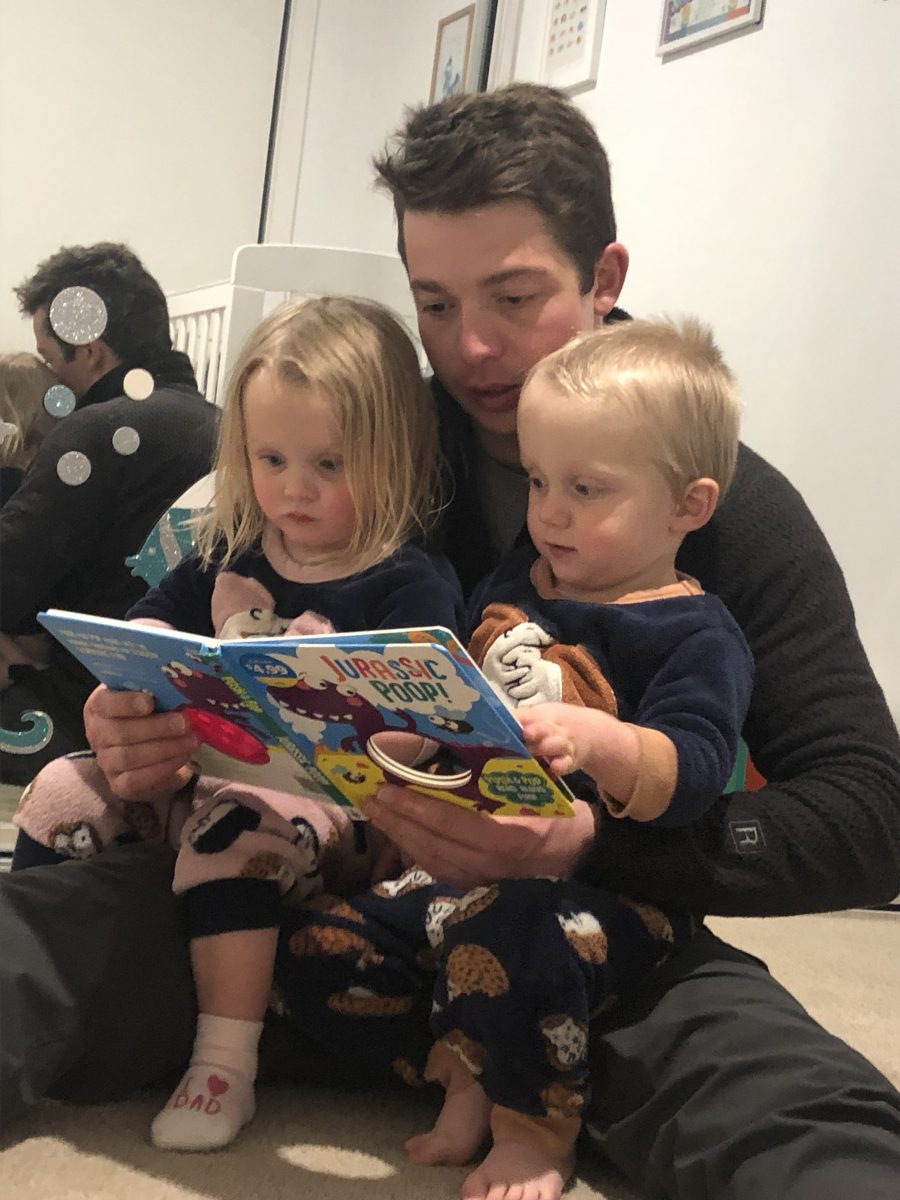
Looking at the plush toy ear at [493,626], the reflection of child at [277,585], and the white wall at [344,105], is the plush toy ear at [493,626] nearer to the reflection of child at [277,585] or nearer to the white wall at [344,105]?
the reflection of child at [277,585]

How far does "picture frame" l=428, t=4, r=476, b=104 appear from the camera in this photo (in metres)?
2.09

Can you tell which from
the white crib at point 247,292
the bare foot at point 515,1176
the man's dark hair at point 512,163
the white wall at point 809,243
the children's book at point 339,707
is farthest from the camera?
the white wall at point 809,243

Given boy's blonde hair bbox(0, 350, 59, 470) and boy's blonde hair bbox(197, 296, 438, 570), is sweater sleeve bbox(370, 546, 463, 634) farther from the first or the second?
boy's blonde hair bbox(0, 350, 59, 470)

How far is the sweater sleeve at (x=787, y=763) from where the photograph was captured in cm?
87

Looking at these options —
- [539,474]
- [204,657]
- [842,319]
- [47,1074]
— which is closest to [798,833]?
[539,474]

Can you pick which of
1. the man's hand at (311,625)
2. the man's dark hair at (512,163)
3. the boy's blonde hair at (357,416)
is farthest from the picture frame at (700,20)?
the man's hand at (311,625)

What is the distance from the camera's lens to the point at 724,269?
198 cm

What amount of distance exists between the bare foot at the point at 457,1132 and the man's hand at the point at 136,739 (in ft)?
1.09

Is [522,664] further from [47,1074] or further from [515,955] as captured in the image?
[47,1074]

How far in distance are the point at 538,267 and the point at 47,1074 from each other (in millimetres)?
762

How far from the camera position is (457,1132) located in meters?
0.86

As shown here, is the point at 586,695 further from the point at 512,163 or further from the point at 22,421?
the point at 22,421

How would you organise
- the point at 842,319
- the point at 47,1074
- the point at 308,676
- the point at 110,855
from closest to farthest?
1. the point at 308,676
2. the point at 47,1074
3. the point at 110,855
4. the point at 842,319

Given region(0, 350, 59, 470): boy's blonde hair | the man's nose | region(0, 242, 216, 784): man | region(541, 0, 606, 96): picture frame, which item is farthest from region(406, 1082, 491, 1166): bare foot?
region(541, 0, 606, 96): picture frame
